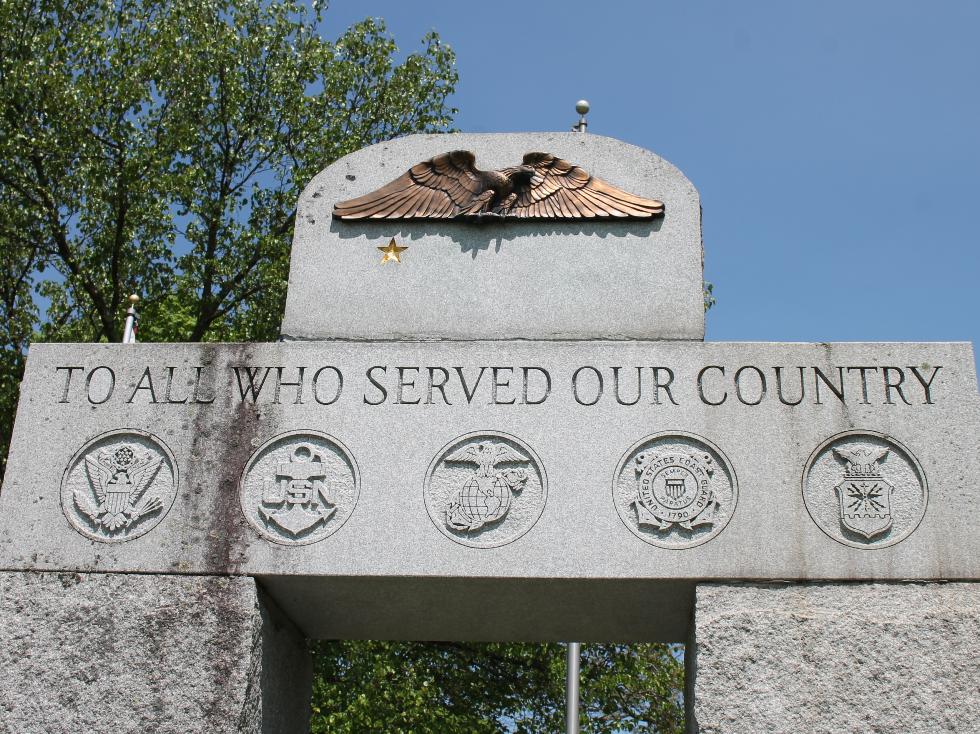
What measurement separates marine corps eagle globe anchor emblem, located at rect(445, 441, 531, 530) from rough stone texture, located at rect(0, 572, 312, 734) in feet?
3.39

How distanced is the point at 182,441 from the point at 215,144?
32.4 feet

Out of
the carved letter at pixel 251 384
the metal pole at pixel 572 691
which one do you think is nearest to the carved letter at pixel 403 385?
the carved letter at pixel 251 384

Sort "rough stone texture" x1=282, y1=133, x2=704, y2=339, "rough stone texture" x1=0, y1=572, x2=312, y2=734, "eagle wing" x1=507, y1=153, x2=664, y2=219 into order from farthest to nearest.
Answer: "eagle wing" x1=507, y1=153, x2=664, y2=219 < "rough stone texture" x1=282, y1=133, x2=704, y2=339 < "rough stone texture" x1=0, y1=572, x2=312, y2=734

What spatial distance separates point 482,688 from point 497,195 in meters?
9.55

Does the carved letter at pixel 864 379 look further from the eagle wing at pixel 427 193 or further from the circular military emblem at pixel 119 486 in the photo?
the circular military emblem at pixel 119 486

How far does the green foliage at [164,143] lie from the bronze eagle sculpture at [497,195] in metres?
7.39

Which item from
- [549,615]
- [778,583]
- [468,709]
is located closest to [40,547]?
[549,615]

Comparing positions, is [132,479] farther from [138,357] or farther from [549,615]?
[549,615]

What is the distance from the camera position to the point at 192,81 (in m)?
14.0

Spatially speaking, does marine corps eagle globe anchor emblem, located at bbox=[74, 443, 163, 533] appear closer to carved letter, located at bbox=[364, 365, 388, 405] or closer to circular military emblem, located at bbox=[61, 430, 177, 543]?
circular military emblem, located at bbox=[61, 430, 177, 543]

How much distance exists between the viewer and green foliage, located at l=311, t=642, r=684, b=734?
41.6 ft

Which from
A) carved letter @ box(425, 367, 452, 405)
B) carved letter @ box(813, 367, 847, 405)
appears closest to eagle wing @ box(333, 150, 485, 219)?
carved letter @ box(425, 367, 452, 405)

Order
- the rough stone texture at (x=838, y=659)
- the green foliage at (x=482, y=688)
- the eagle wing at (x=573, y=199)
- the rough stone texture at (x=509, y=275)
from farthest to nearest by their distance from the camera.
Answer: the green foliage at (x=482, y=688), the eagle wing at (x=573, y=199), the rough stone texture at (x=509, y=275), the rough stone texture at (x=838, y=659)

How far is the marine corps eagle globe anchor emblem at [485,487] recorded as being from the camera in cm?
545
